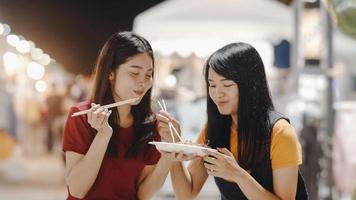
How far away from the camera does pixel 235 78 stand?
1.85m

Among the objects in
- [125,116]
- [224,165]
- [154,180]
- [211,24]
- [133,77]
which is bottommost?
[154,180]

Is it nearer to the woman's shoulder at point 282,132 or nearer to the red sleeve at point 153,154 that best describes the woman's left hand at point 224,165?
the woman's shoulder at point 282,132

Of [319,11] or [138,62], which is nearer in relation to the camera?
[138,62]

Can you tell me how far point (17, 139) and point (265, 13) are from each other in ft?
12.9

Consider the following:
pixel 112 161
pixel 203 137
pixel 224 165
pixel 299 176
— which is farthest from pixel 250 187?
pixel 112 161

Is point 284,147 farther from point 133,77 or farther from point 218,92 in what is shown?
point 133,77

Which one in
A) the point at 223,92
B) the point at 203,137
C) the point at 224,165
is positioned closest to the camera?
the point at 224,165

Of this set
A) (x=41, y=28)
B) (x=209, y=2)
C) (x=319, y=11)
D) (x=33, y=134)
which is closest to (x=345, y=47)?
(x=319, y=11)

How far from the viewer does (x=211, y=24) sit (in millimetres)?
5625

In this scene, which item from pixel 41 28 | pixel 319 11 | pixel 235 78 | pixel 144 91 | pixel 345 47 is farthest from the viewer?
pixel 41 28

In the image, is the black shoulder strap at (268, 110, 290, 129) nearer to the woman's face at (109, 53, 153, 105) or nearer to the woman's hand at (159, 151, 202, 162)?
the woman's hand at (159, 151, 202, 162)

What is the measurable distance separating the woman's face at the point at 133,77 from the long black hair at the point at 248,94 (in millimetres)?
204

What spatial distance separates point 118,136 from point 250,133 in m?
0.46

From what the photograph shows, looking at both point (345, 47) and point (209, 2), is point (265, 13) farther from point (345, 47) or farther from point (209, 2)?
point (345, 47)
